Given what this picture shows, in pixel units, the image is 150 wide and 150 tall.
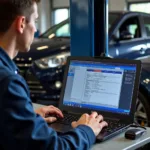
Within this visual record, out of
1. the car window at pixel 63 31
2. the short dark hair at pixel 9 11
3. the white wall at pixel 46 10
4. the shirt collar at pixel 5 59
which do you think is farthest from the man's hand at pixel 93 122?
the white wall at pixel 46 10

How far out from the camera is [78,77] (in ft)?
6.93

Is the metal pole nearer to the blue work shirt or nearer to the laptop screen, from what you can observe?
the laptop screen

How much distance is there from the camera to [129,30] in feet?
18.4

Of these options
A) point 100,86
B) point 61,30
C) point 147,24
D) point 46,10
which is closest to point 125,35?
point 147,24

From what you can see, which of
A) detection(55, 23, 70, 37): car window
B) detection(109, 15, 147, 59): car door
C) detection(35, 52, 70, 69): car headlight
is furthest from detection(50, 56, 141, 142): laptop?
detection(55, 23, 70, 37): car window

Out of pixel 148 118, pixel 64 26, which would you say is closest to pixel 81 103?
pixel 148 118

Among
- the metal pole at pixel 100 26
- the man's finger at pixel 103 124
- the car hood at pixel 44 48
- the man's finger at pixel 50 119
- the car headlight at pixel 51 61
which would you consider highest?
the metal pole at pixel 100 26

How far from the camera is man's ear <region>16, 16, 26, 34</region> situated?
58.7 inches

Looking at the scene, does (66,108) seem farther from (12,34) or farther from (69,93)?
(12,34)

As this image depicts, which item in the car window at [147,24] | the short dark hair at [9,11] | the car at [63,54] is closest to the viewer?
the short dark hair at [9,11]

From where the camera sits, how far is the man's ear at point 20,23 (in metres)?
1.49

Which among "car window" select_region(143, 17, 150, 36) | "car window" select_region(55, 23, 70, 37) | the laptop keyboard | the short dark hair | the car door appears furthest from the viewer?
"car window" select_region(143, 17, 150, 36)

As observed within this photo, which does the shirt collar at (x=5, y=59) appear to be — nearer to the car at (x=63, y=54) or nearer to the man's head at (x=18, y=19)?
the man's head at (x=18, y=19)

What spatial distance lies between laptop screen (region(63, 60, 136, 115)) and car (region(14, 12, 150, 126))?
1.63 metres
